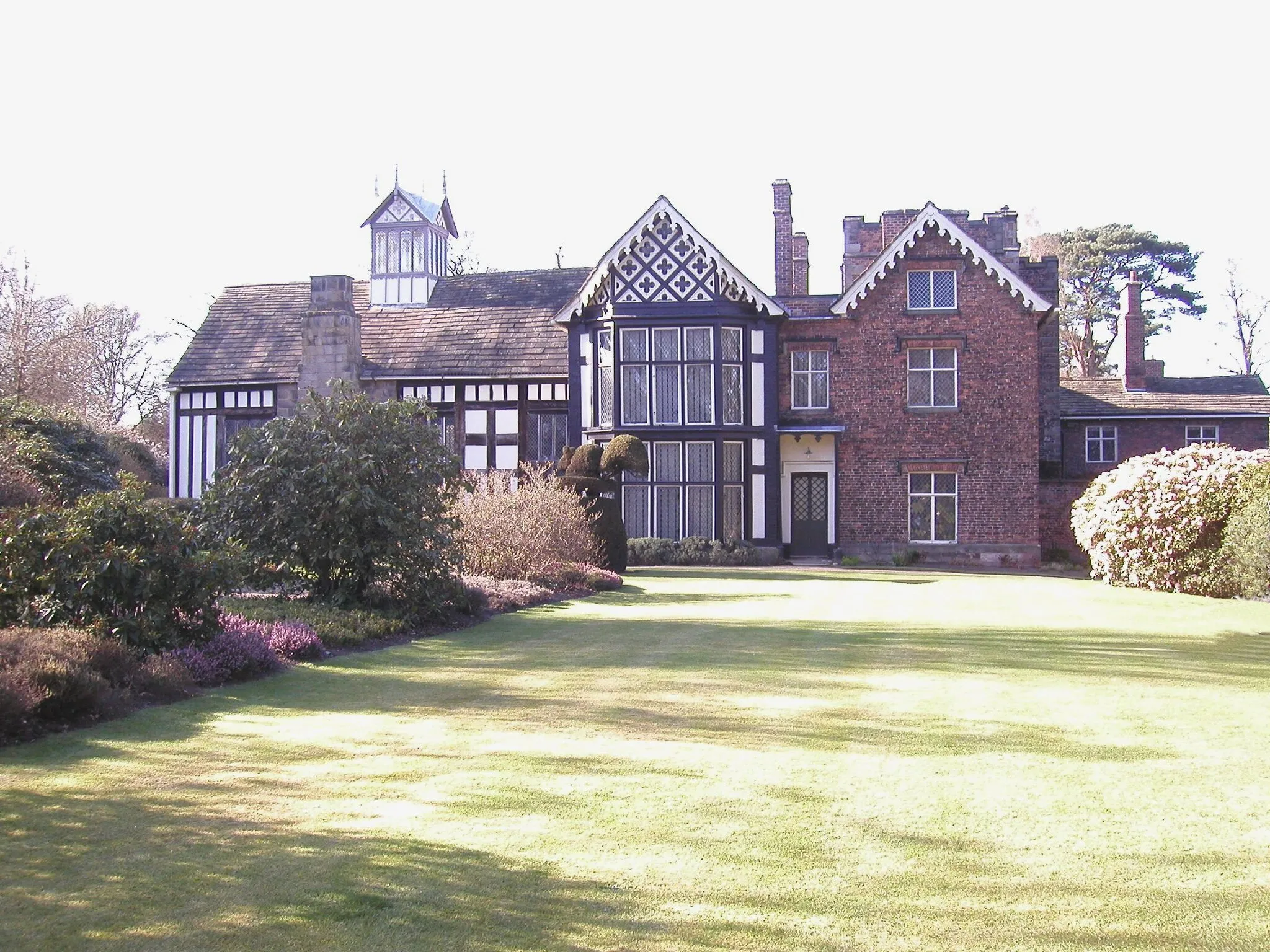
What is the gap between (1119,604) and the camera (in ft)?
61.6

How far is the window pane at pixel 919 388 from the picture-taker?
31656 millimetres

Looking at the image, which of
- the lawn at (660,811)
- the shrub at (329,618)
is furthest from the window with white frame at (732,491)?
the lawn at (660,811)

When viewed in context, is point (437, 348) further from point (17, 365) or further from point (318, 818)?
point (318, 818)

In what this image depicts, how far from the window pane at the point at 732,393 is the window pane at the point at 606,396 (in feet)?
9.44

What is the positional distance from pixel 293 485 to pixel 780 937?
36.7 feet

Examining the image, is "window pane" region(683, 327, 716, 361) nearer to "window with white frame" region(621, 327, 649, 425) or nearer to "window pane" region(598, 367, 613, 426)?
"window with white frame" region(621, 327, 649, 425)

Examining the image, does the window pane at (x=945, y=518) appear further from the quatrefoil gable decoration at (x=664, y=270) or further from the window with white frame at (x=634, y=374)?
the window with white frame at (x=634, y=374)

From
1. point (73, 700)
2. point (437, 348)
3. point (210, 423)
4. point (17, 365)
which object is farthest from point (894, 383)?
point (73, 700)

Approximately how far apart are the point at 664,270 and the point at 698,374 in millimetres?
2822

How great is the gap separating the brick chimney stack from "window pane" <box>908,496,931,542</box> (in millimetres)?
12236

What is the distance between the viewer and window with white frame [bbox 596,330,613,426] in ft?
104

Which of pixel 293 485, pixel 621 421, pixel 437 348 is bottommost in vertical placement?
pixel 293 485

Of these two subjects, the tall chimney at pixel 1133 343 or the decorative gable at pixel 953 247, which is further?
the tall chimney at pixel 1133 343

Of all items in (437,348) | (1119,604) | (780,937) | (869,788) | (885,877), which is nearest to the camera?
(780,937)
